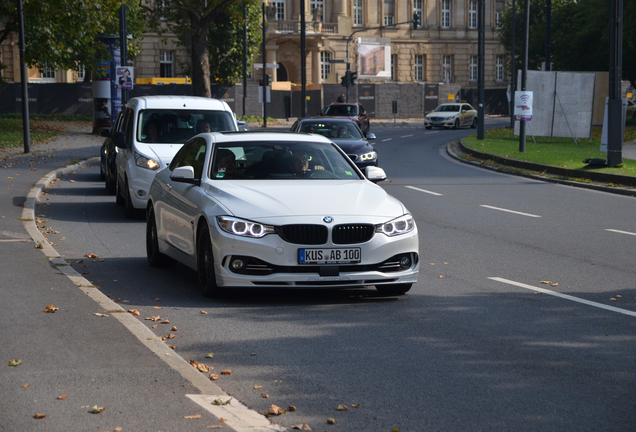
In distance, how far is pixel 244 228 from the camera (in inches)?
304

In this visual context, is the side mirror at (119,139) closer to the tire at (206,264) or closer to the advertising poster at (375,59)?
the tire at (206,264)

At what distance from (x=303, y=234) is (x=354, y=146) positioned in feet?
44.8

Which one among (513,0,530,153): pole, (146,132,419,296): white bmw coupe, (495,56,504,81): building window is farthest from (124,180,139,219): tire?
(495,56,504,81): building window

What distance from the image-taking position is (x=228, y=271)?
25.6 feet

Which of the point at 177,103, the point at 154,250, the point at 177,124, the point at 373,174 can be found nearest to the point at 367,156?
the point at 177,103

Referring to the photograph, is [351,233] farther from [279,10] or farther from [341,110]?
[279,10]

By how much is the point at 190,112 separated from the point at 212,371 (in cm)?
1015

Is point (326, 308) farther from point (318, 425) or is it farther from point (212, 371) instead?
point (318, 425)

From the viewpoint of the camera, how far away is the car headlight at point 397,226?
7.90 meters

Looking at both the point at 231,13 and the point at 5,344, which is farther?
the point at 231,13

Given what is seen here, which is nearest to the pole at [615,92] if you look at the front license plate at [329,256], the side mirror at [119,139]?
the side mirror at [119,139]

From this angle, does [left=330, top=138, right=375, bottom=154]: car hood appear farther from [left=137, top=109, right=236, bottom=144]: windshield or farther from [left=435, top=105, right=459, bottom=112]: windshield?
[left=435, top=105, right=459, bottom=112]: windshield

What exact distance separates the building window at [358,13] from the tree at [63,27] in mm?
46426

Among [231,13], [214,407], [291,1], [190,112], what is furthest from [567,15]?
[214,407]
